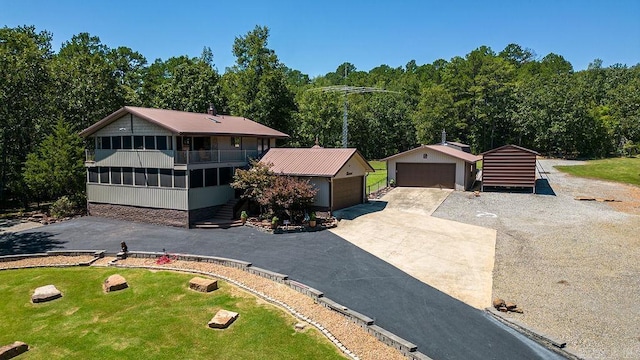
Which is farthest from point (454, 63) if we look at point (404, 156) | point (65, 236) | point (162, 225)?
point (65, 236)

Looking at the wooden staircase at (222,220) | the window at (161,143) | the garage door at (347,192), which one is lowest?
the wooden staircase at (222,220)

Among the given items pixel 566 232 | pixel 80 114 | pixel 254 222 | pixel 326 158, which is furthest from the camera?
pixel 80 114

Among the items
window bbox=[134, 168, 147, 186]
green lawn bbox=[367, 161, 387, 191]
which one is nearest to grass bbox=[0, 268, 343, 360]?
window bbox=[134, 168, 147, 186]

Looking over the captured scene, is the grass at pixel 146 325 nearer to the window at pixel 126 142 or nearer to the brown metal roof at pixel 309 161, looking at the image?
the brown metal roof at pixel 309 161

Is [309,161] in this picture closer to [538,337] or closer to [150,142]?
[150,142]

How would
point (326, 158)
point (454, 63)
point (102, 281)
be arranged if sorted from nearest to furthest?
point (102, 281) → point (326, 158) → point (454, 63)

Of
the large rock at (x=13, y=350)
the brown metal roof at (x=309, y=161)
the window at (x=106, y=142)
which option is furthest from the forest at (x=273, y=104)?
the large rock at (x=13, y=350)

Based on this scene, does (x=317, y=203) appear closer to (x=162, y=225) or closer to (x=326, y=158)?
(x=326, y=158)

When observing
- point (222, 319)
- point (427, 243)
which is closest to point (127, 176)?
point (222, 319)
